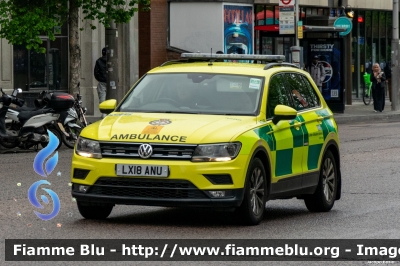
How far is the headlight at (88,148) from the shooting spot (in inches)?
416

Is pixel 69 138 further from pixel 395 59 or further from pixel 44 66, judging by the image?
pixel 395 59

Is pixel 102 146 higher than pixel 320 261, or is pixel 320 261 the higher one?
pixel 102 146

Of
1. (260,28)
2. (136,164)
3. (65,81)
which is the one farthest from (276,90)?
(260,28)

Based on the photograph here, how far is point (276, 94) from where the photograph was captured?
38.9ft

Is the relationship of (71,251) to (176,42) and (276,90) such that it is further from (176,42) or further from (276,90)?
(176,42)

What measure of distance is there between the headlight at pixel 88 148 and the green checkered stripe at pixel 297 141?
152 cm

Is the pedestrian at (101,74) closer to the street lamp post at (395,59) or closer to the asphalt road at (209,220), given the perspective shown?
the street lamp post at (395,59)

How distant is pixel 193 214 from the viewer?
1179cm

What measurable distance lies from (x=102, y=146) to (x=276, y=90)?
2.26 m

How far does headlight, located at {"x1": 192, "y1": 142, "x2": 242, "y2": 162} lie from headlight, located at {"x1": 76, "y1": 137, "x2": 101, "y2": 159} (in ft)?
3.12

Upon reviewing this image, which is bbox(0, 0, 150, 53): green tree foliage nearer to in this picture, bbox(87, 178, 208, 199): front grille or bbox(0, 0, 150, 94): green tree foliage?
bbox(0, 0, 150, 94): green tree foliage

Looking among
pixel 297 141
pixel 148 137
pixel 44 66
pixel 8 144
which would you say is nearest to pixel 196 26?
pixel 44 66

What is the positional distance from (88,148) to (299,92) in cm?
293

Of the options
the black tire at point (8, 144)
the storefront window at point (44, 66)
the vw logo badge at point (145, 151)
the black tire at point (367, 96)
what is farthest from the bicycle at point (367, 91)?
the vw logo badge at point (145, 151)
